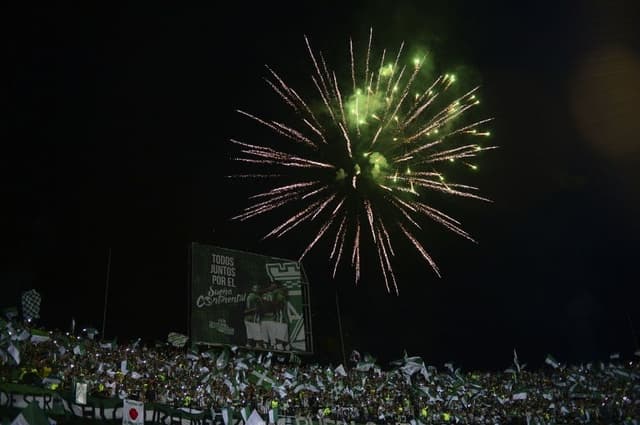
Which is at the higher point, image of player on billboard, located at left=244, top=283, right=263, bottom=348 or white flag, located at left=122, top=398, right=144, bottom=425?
image of player on billboard, located at left=244, top=283, right=263, bottom=348

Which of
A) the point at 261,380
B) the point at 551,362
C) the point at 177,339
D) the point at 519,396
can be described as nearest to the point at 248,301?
the point at 177,339

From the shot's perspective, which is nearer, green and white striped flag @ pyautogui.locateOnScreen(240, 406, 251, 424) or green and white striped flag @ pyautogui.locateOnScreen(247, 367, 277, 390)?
green and white striped flag @ pyautogui.locateOnScreen(240, 406, 251, 424)

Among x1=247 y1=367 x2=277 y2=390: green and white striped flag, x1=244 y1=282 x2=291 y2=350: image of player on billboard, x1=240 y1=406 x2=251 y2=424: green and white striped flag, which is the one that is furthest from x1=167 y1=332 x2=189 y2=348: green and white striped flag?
x1=240 y1=406 x2=251 y2=424: green and white striped flag

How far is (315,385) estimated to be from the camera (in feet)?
108

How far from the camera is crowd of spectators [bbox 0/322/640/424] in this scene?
2483cm

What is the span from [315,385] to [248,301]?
6.30 m

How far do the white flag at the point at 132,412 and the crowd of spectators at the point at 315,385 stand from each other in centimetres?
108

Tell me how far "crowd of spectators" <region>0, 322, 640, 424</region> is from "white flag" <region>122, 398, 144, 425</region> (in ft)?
3.56

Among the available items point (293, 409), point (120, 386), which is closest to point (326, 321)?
point (293, 409)

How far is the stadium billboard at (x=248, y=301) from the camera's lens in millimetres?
34938

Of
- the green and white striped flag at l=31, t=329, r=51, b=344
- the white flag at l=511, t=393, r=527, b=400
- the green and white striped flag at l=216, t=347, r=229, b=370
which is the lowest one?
the white flag at l=511, t=393, r=527, b=400

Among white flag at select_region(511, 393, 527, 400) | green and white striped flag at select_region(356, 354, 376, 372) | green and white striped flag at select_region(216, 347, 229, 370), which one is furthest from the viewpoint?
green and white striped flag at select_region(356, 354, 376, 372)

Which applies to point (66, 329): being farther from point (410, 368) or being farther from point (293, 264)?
point (410, 368)

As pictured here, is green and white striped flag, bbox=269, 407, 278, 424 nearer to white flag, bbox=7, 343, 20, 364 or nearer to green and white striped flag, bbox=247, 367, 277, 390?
green and white striped flag, bbox=247, 367, 277, 390
